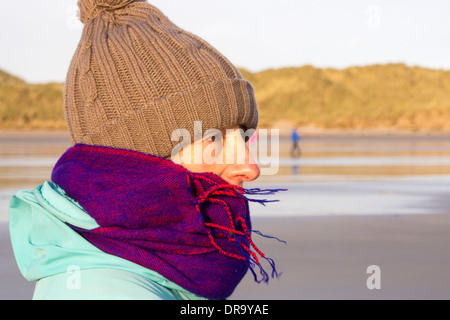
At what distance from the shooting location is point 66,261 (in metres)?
1.35

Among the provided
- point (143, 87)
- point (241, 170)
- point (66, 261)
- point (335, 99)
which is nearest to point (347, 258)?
point (241, 170)

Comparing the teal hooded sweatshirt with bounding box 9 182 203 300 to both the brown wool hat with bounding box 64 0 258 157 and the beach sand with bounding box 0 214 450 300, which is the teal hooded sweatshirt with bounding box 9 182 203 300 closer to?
the brown wool hat with bounding box 64 0 258 157

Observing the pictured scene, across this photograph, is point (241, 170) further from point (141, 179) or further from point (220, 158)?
point (141, 179)

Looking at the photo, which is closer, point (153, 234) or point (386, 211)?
point (153, 234)

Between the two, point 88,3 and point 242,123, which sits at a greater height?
point 88,3

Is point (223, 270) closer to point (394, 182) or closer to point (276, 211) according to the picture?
point (276, 211)

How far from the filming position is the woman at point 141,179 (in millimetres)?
1364

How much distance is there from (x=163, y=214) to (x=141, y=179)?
0.09 m

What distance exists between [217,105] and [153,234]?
394 millimetres

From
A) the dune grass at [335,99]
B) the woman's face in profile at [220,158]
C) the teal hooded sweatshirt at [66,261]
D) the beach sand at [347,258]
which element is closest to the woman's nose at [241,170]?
the woman's face in profile at [220,158]

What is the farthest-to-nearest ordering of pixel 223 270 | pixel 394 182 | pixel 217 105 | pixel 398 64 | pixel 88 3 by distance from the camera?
pixel 398 64, pixel 394 182, pixel 88 3, pixel 217 105, pixel 223 270

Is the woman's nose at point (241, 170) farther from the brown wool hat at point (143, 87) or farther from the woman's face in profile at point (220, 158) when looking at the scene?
the brown wool hat at point (143, 87)

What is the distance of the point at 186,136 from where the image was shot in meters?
1.59

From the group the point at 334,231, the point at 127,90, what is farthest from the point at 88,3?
the point at 334,231
